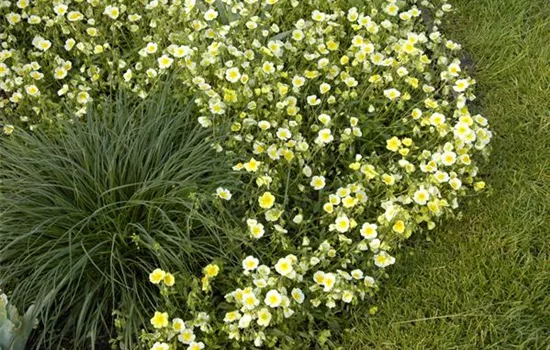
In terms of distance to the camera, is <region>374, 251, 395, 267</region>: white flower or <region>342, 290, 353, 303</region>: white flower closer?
<region>342, 290, 353, 303</region>: white flower

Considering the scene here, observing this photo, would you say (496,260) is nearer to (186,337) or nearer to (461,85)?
(461,85)

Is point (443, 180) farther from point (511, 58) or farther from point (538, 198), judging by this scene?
point (511, 58)

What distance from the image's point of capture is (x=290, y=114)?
10.1 ft

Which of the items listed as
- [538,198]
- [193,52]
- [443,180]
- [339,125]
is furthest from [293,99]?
[538,198]

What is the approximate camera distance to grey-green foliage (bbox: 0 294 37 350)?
2.35 metres

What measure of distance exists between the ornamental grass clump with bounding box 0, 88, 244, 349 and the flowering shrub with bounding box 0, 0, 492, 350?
0.47ft

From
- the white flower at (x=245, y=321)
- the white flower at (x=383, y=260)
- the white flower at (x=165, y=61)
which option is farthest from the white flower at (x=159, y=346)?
the white flower at (x=165, y=61)

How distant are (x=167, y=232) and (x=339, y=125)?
1.04 m

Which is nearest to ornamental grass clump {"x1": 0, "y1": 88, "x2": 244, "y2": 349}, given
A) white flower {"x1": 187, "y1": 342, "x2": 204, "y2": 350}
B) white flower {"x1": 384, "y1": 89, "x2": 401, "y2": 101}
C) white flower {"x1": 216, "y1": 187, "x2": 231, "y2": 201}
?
white flower {"x1": 216, "y1": 187, "x2": 231, "y2": 201}

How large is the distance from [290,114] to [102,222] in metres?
0.99

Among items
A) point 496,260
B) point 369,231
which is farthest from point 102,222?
point 496,260

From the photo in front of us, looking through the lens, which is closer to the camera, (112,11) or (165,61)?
(165,61)

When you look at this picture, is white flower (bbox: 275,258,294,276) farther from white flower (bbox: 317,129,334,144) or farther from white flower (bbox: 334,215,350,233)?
white flower (bbox: 317,129,334,144)

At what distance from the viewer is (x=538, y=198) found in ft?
10.4
